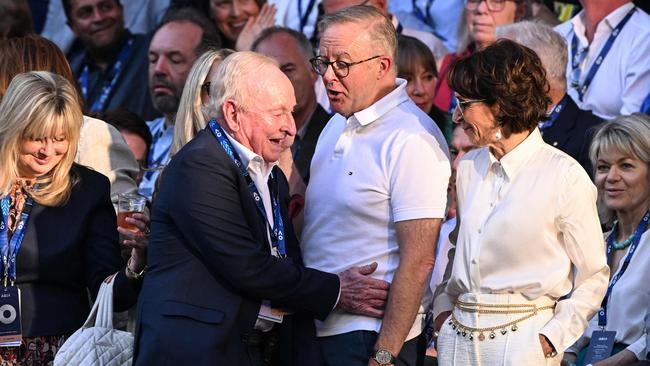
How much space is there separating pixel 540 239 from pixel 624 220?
152 cm

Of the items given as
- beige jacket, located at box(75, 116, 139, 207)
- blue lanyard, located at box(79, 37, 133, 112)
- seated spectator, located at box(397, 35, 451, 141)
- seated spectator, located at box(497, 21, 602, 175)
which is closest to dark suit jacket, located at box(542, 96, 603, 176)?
seated spectator, located at box(497, 21, 602, 175)

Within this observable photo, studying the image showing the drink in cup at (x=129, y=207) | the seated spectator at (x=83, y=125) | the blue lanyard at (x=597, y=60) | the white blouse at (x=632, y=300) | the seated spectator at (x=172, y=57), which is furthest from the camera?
the seated spectator at (x=172, y=57)

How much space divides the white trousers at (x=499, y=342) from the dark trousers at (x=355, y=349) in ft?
0.59

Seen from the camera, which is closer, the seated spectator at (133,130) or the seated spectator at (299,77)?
the seated spectator at (299,77)

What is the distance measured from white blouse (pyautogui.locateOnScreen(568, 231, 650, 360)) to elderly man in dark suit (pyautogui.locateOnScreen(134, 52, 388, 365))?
1359mm

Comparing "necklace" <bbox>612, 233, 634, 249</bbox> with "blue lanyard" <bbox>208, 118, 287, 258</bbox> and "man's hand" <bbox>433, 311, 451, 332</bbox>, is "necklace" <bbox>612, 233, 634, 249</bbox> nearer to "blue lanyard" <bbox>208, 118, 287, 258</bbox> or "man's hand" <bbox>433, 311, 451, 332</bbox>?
"man's hand" <bbox>433, 311, 451, 332</bbox>

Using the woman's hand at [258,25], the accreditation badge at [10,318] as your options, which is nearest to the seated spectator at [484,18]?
the woman's hand at [258,25]

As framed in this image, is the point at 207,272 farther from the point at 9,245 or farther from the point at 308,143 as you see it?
the point at 308,143

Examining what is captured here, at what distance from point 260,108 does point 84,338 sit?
1.17 metres

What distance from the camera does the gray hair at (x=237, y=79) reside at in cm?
512

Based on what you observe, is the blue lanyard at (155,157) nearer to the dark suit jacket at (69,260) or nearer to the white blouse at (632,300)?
the dark suit jacket at (69,260)

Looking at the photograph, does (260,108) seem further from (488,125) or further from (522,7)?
(522,7)

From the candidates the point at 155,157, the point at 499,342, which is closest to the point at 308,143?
the point at 155,157

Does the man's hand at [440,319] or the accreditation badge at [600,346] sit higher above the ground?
the man's hand at [440,319]
